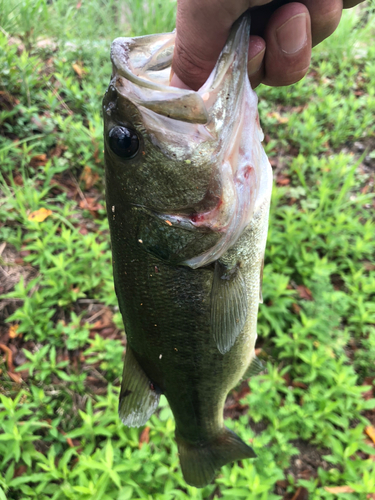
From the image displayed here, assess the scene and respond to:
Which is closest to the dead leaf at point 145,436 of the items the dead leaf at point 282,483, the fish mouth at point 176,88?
the dead leaf at point 282,483

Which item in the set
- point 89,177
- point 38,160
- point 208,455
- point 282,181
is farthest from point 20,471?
point 282,181

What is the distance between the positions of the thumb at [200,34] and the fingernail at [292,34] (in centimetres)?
19

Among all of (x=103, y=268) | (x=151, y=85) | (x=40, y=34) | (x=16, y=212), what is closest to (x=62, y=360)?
(x=103, y=268)

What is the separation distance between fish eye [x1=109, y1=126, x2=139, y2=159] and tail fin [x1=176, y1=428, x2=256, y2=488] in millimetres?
1379

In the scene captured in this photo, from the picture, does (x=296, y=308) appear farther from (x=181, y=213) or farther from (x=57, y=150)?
(x=57, y=150)

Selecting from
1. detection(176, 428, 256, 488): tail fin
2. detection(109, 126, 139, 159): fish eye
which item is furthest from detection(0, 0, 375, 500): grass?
detection(109, 126, 139, 159): fish eye

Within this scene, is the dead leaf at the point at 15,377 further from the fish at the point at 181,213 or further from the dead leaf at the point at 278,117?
the dead leaf at the point at 278,117

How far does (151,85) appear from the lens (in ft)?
3.25

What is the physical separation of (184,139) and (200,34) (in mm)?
280

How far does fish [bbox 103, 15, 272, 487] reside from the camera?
1000 mm

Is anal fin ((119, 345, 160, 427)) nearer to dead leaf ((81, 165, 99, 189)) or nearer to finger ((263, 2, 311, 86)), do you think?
finger ((263, 2, 311, 86))

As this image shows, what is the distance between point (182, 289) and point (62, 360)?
184 cm

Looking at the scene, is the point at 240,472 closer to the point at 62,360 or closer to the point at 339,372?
the point at 339,372

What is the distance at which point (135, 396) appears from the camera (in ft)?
4.76
